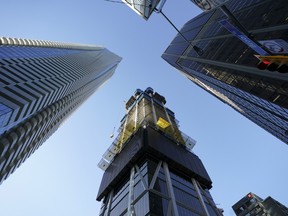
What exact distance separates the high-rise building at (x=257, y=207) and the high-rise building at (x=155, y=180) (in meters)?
59.6

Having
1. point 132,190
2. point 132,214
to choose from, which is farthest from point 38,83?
point 132,214

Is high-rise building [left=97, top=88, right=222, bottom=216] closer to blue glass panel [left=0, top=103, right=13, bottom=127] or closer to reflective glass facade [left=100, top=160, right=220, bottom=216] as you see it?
reflective glass facade [left=100, top=160, right=220, bottom=216]

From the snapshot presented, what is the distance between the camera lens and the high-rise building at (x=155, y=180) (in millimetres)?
30391

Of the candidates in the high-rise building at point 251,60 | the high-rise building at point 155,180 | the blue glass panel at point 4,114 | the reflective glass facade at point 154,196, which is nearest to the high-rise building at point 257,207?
the high-rise building at point 251,60

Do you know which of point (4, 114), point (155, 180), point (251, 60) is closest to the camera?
point (155, 180)

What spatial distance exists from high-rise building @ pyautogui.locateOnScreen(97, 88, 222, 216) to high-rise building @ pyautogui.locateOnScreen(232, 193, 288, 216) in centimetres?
5964

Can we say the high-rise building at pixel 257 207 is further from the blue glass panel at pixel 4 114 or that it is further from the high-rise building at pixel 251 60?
the blue glass panel at pixel 4 114

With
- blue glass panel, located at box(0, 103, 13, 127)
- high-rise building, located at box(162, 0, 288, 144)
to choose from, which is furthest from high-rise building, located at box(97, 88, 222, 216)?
high-rise building, located at box(162, 0, 288, 144)

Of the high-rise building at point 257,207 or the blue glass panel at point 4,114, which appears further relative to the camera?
the high-rise building at point 257,207

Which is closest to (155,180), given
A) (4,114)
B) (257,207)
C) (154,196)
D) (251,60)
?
(154,196)

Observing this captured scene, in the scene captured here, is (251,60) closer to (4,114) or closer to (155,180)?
(155,180)

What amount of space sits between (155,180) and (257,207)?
83.1 m

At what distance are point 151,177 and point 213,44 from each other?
58604 millimetres

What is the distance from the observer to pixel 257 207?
99.3 meters
